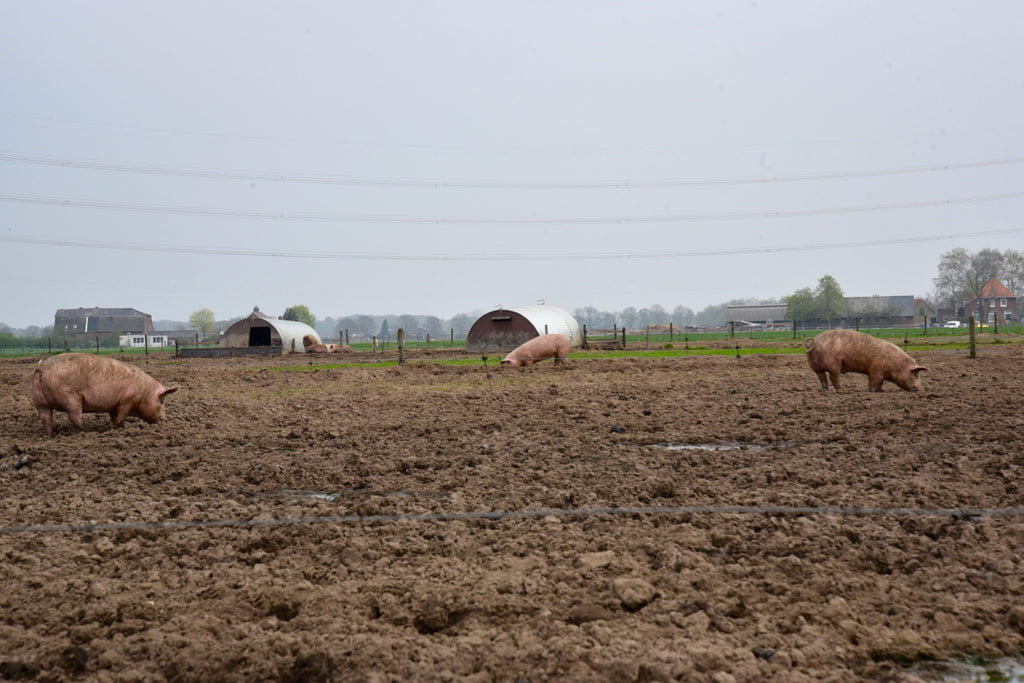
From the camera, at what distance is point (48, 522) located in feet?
18.8

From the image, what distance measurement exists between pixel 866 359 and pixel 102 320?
10718cm

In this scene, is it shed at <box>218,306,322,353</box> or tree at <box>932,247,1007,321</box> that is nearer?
shed at <box>218,306,322,353</box>

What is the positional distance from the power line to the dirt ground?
0.11ft

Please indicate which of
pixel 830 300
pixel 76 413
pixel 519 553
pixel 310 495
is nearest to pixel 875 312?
pixel 830 300

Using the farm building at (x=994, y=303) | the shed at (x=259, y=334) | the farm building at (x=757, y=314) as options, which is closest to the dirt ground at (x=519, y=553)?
the shed at (x=259, y=334)

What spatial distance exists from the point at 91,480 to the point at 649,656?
6048mm

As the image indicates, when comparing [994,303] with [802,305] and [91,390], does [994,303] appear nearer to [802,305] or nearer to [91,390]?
[802,305]

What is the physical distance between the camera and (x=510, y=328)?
1462 inches

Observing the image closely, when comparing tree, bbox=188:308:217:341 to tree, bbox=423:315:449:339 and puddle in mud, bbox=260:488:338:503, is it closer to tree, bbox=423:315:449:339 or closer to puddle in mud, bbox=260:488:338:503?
tree, bbox=423:315:449:339

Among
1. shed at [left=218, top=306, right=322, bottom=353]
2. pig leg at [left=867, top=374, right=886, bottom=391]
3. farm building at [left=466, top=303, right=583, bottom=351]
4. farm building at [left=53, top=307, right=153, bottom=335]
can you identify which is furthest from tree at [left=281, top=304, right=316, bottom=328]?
pig leg at [left=867, top=374, right=886, bottom=391]

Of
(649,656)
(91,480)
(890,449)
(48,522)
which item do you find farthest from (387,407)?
(649,656)

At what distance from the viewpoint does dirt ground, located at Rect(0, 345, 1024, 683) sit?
3504 mm

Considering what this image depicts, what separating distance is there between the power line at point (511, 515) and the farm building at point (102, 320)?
102 m

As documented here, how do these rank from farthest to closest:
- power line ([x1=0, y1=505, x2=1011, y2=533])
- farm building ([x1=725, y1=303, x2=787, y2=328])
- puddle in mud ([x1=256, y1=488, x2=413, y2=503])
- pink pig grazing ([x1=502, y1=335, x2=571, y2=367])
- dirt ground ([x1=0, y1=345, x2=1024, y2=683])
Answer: farm building ([x1=725, y1=303, x2=787, y2=328]) < pink pig grazing ([x1=502, y1=335, x2=571, y2=367]) < puddle in mud ([x1=256, y1=488, x2=413, y2=503]) < power line ([x1=0, y1=505, x2=1011, y2=533]) < dirt ground ([x1=0, y1=345, x2=1024, y2=683])
